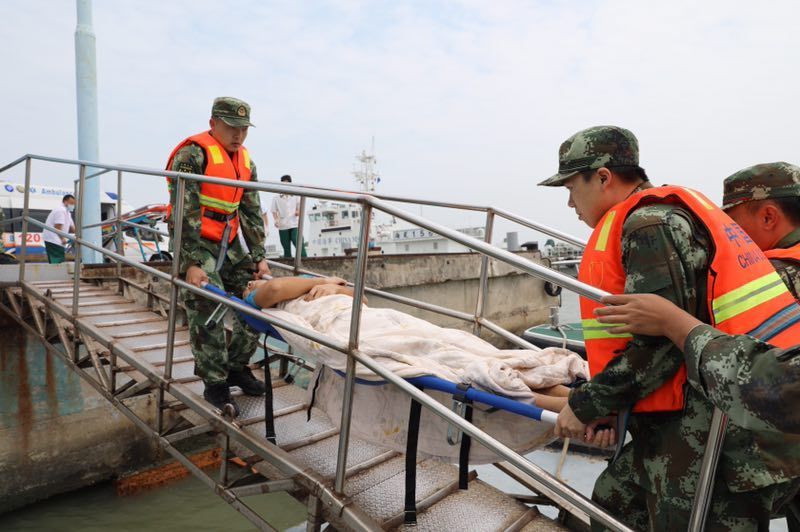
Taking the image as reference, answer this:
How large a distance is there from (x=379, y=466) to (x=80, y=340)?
8.60 feet

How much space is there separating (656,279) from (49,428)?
5.48m

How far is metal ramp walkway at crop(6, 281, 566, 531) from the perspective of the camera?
236 cm

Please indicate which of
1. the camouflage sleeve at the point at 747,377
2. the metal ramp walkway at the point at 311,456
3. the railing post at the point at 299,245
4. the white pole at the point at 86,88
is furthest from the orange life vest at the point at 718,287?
the white pole at the point at 86,88

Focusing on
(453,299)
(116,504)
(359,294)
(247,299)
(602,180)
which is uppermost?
(602,180)

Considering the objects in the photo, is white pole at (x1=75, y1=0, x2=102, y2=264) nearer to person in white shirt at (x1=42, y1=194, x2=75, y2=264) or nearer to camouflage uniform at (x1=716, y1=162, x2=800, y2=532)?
person in white shirt at (x1=42, y1=194, x2=75, y2=264)

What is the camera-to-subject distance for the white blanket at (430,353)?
1984 millimetres

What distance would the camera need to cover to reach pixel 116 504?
5.11 m

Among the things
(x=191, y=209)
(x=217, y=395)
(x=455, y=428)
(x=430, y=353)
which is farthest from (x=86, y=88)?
(x=455, y=428)

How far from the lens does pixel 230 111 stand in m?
3.11

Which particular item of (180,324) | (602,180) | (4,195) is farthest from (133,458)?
(4,195)

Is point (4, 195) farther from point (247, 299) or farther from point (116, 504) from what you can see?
point (247, 299)

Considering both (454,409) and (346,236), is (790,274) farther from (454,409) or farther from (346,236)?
(346,236)

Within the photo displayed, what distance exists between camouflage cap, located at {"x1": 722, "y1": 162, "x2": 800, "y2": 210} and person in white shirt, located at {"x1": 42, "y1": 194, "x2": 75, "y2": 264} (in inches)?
299

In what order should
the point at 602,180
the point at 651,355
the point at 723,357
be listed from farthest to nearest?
the point at 602,180
the point at 651,355
the point at 723,357
